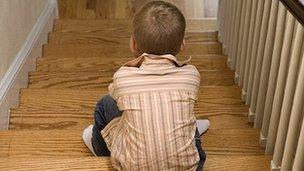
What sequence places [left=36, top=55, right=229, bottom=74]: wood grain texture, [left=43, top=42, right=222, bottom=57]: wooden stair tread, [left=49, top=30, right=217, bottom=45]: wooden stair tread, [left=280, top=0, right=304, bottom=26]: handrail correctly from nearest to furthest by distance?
1. [left=280, top=0, right=304, bottom=26]: handrail
2. [left=36, top=55, right=229, bottom=74]: wood grain texture
3. [left=43, top=42, right=222, bottom=57]: wooden stair tread
4. [left=49, top=30, right=217, bottom=45]: wooden stair tread

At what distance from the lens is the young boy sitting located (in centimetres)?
131

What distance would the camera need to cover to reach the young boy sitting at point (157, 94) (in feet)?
4.31

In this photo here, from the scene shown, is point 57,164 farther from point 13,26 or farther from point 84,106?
point 13,26

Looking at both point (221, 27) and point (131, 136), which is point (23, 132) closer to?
point (131, 136)

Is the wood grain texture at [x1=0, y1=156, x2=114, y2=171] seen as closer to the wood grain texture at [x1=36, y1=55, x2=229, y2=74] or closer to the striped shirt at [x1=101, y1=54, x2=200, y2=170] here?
the striped shirt at [x1=101, y1=54, x2=200, y2=170]

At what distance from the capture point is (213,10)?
13.3 ft

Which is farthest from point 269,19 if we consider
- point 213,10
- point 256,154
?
point 213,10

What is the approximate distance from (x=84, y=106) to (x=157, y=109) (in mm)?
885

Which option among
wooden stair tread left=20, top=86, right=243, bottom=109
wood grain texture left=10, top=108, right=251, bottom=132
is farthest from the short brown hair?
wooden stair tread left=20, top=86, right=243, bottom=109

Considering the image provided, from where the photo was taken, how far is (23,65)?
2352 mm

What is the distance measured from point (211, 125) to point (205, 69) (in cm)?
67

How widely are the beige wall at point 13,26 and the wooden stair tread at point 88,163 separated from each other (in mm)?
536

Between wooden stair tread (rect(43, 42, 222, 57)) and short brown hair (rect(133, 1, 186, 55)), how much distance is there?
154 centimetres

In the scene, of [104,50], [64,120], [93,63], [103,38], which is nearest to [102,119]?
[64,120]
